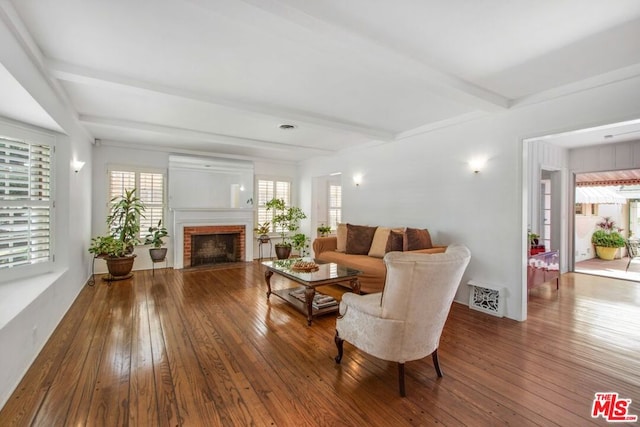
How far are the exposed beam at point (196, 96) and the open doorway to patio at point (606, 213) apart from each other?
231 inches

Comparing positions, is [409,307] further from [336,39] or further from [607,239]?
[607,239]

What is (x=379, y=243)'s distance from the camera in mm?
4734

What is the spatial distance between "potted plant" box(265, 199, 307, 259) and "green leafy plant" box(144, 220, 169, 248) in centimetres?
242

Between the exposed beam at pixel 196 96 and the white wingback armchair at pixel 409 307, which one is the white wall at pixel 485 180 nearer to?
the exposed beam at pixel 196 96

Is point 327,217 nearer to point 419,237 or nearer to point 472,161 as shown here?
point 419,237

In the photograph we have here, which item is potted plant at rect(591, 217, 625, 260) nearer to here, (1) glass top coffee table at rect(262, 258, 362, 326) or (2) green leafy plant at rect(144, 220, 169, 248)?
(1) glass top coffee table at rect(262, 258, 362, 326)

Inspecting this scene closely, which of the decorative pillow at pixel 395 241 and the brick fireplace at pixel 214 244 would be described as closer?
the decorative pillow at pixel 395 241

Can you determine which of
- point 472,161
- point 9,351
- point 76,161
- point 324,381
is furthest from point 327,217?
point 9,351

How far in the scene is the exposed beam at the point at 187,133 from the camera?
13.8 ft

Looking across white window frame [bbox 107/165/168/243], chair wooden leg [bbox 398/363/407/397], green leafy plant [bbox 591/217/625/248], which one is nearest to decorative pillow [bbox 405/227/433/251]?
chair wooden leg [bbox 398/363/407/397]

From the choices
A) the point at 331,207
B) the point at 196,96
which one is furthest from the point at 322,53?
the point at 331,207

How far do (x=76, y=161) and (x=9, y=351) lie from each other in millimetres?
2750

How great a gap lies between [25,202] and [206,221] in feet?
12.0

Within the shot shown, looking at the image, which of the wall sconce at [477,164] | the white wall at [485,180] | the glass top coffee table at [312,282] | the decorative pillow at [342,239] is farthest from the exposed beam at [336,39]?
the decorative pillow at [342,239]
